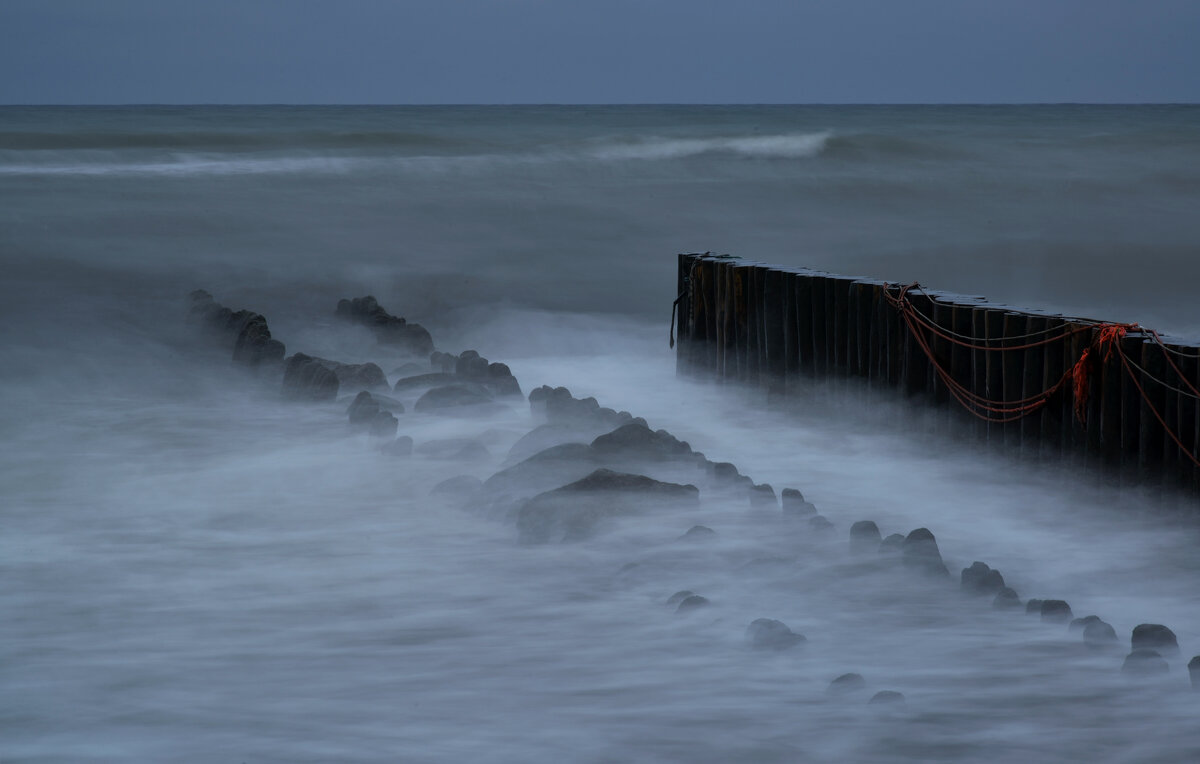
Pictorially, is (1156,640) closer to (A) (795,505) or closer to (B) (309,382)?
(A) (795,505)

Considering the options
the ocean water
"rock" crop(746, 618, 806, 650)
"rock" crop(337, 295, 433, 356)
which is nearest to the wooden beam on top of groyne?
the ocean water

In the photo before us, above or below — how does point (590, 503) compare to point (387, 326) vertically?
below

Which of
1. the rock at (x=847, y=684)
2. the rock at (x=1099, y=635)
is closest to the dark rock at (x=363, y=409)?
the rock at (x=847, y=684)

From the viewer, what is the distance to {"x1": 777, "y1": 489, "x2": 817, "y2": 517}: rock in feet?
18.6

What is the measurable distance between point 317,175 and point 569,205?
6654 millimetres

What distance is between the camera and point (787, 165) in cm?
3328

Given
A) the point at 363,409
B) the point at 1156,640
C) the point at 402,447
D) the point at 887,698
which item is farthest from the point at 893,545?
the point at 363,409

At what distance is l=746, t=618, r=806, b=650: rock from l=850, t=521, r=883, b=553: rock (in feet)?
3.05

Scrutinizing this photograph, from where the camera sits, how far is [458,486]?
6.14 metres

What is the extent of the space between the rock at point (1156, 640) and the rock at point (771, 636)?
1063 millimetres

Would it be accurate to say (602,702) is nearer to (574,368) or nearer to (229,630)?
(229,630)

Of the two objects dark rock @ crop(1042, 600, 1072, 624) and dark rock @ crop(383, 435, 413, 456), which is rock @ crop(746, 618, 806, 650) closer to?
dark rock @ crop(1042, 600, 1072, 624)

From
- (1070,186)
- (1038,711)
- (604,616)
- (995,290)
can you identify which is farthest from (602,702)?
(1070,186)

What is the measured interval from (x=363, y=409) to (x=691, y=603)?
3573 mm
